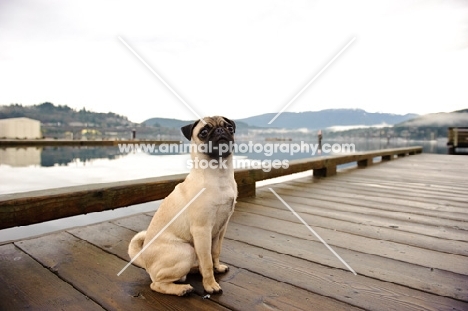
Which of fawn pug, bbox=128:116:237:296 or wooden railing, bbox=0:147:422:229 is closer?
fawn pug, bbox=128:116:237:296

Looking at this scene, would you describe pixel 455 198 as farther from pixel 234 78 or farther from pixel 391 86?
pixel 391 86

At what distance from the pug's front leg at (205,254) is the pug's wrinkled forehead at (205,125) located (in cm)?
60

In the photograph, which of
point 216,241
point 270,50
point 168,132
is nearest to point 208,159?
point 216,241

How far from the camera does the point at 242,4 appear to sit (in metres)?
7.64

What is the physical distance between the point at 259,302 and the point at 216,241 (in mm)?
473

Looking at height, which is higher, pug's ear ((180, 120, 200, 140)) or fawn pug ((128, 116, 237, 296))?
pug's ear ((180, 120, 200, 140))

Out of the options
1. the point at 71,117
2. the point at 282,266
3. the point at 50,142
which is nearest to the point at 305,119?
the point at 71,117

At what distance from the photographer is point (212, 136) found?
1580mm

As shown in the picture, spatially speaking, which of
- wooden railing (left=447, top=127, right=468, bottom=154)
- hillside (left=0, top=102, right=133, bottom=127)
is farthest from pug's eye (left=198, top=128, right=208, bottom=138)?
hillside (left=0, top=102, right=133, bottom=127)

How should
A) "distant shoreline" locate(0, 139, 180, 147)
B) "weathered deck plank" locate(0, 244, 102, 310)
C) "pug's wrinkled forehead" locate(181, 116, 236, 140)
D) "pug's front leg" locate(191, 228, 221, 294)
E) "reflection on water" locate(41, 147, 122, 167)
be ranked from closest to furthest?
"weathered deck plank" locate(0, 244, 102, 310) < "pug's front leg" locate(191, 228, 221, 294) < "pug's wrinkled forehead" locate(181, 116, 236, 140) < "reflection on water" locate(41, 147, 122, 167) < "distant shoreline" locate(0, 139, 180, 147)

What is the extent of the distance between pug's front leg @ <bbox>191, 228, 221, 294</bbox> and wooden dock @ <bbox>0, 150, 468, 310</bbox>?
7cm

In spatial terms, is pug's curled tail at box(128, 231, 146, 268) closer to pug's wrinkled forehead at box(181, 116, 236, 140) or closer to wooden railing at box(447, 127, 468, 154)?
pug's wrinkled forehead at box(181, 116, 236, 140)

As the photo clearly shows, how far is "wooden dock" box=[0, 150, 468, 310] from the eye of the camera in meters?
1.45

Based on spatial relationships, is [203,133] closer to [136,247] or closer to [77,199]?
[136,247]
